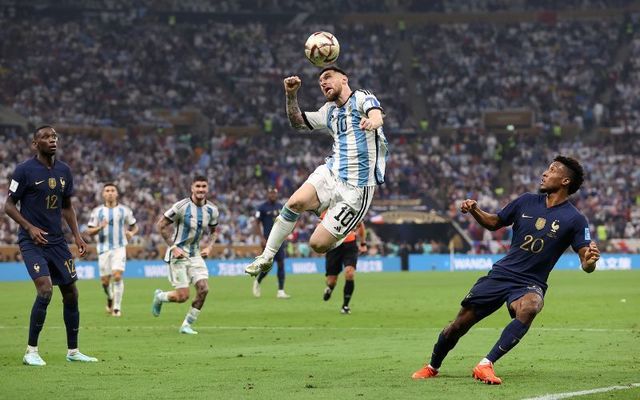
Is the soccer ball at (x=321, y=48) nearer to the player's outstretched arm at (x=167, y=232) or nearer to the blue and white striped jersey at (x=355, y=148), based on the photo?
the blue and white striped jersey at (x=355, y=148)

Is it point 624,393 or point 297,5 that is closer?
point 624,393

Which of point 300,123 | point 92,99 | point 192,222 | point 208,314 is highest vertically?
point 92,99

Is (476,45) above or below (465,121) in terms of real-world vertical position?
above

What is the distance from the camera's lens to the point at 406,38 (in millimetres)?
65750

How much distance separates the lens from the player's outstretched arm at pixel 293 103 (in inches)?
468

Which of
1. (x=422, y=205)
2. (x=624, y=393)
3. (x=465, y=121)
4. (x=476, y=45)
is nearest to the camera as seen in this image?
(x=624, y=393)

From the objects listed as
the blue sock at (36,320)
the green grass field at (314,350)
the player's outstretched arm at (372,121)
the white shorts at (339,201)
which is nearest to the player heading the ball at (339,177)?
the white shorts at (339,201)

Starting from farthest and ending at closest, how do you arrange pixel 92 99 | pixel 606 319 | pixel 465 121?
pixel 465 121, pixel 92 99, pixel 606 319

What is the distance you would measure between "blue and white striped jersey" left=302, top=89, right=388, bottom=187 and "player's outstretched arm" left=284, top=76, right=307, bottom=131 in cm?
28

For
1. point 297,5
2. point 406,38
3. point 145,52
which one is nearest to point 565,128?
point 406,38

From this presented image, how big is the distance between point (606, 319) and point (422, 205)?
102 feet

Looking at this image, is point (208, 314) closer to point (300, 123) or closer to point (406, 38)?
point (300, 123)

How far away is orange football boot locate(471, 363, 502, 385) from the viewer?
1092 centimetres

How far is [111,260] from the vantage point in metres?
23.5
